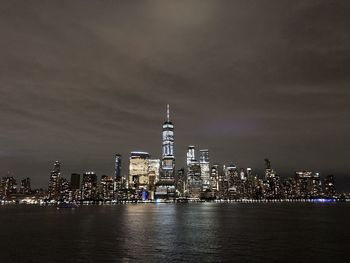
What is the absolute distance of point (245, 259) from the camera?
57.4 meters

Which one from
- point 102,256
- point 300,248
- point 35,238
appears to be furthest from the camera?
point 35,238

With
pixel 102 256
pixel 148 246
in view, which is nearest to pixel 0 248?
pixel 102 256

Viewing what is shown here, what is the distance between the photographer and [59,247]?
231 ft

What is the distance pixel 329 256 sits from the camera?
196ft

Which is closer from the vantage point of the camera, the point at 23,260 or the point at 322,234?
the point at 23,260

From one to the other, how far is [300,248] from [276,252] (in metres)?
7.07

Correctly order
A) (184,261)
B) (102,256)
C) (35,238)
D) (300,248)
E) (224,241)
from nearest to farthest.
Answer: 1. (184,261)
2. (102,256)
3. (300,248)
4. (224,241)
5. (35,238)

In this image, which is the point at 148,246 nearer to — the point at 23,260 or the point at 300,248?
the point at 23,260

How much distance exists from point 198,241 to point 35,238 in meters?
37.6

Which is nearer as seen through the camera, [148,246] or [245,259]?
[245,259]

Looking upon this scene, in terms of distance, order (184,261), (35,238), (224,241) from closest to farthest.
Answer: (184,261)
(224,241)
(35,238)

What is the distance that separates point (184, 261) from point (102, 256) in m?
14.0

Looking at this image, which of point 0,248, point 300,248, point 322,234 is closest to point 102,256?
point 0,248

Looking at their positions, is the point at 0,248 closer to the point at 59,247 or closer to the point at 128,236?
the point at 59,247
